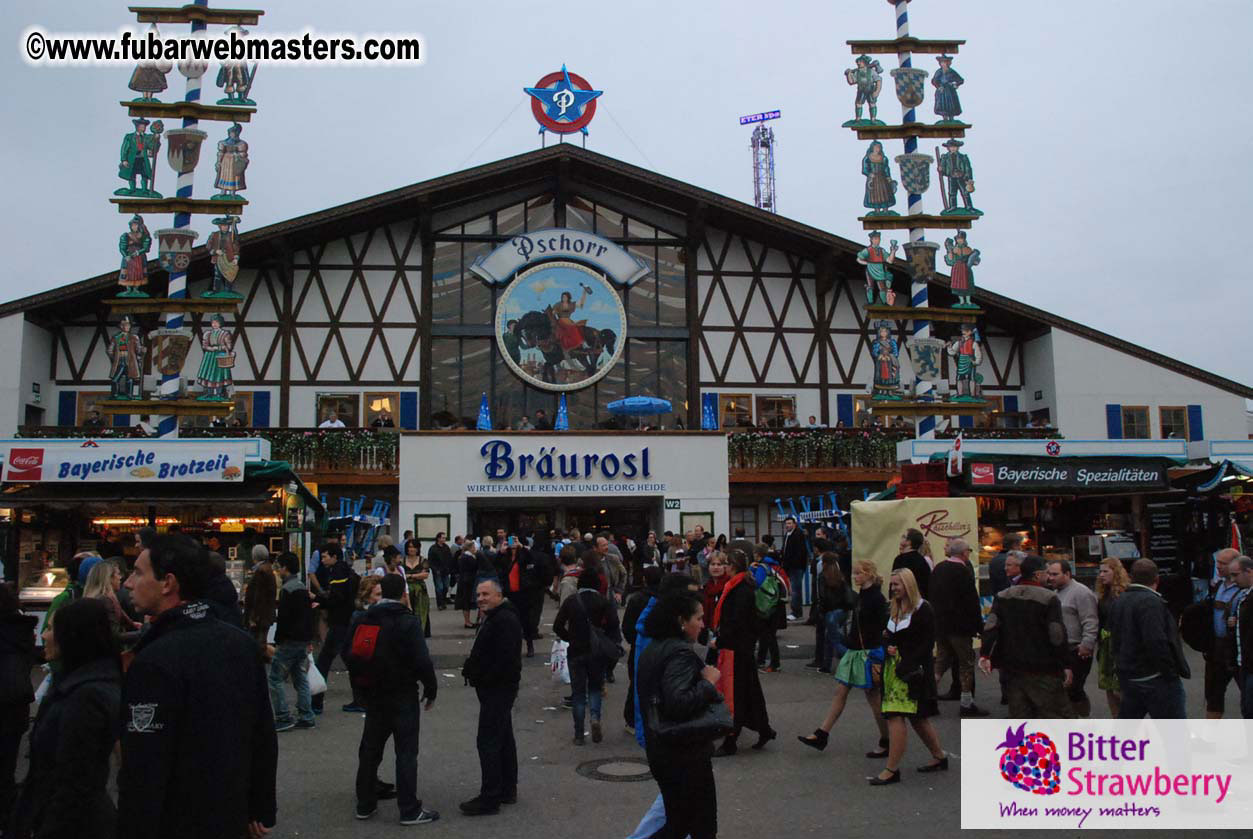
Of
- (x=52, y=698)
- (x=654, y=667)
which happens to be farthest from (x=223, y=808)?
(x=654, y=667)

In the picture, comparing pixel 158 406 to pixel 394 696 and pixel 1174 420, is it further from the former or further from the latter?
pixel 1174 420

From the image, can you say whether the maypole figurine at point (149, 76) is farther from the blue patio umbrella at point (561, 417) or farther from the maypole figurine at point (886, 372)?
the maypole figurine at point (886, 372)

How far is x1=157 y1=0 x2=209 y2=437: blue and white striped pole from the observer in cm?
1931

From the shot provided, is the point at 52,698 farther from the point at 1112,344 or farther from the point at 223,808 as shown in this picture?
the point at 1112,344

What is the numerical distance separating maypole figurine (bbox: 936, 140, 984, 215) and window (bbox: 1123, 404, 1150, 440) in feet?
40.7

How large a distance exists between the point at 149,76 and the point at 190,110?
38.5 inches

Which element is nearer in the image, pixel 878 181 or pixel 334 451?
pixel 878 181

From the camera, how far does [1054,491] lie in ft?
59.1

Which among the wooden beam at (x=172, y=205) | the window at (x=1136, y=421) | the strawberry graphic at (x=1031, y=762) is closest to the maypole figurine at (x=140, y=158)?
the wooden beam at (x=172, y=205)

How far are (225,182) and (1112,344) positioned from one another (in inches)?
961

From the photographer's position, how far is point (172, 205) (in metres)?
19.4

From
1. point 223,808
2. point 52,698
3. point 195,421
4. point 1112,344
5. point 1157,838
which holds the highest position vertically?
point 1112,344

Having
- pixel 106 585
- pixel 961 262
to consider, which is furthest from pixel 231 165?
pixel 961 262

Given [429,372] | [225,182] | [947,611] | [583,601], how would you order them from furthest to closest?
[429,372], [225,182], [947,611], [583,601]
